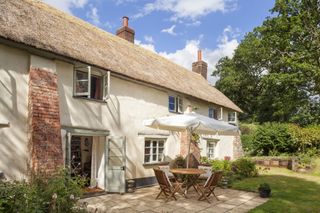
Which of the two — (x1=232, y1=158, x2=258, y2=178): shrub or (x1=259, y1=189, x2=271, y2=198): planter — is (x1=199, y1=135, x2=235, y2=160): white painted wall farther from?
(x1=259, y1=189, x2=271, y2=198): planter

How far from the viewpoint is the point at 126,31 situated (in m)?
18.7

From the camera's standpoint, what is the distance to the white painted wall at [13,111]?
26.6ft

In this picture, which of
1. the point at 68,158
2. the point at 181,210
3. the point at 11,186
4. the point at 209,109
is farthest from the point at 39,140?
the point at 209,109

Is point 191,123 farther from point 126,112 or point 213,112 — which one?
point 213,112

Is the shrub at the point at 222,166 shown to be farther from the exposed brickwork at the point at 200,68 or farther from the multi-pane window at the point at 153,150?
the exposed brickwork at the point at 200,68

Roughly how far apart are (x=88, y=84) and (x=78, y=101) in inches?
29.3

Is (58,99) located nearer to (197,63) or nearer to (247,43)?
(197,63)

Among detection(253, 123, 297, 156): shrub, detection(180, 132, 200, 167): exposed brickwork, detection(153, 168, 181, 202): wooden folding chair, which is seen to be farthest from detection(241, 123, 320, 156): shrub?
detection(153, 168, 181, 202): wooden folding chair

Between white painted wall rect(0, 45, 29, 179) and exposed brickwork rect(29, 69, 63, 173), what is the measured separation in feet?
0.87

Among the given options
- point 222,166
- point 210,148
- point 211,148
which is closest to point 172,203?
point 222,166

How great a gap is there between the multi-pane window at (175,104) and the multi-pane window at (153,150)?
2064 mm

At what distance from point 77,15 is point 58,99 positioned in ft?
28.0

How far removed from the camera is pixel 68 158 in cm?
968

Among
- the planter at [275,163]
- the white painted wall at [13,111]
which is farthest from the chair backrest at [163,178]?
the planter at [275,163]
